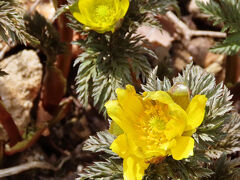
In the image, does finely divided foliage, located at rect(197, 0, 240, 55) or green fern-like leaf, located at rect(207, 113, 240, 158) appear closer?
green fern-like leaf, located at rect(207, 113, 240, 158)

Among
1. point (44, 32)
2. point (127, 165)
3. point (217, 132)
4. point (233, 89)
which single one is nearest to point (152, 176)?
point (127, 165)

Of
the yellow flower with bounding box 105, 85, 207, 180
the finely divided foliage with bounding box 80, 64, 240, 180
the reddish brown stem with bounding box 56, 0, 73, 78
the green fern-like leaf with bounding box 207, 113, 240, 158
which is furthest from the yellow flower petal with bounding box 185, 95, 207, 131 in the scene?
the reddish brown stem with bounding box 56, 0, 73, 78

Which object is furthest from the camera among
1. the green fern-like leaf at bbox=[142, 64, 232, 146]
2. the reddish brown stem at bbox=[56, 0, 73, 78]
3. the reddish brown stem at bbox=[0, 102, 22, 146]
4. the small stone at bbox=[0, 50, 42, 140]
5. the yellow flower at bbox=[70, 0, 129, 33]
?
the small stone at bbox=[0, 50, 42, 140]

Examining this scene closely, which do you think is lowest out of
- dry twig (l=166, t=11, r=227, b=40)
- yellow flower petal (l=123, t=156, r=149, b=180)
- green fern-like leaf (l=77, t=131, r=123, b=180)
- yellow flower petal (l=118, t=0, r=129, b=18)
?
green fern-like leaf (l=77, t=131, r=123, b=180)

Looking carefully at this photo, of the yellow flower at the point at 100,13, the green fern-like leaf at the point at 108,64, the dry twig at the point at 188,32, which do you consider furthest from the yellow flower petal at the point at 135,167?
the dry twig at the point at 188,32

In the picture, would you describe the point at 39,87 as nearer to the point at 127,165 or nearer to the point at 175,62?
the point at 175,62

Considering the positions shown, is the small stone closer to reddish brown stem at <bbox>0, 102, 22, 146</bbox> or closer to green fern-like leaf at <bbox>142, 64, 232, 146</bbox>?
reddish brown stem at <bbox>0, 102, 22, 146</bbox>

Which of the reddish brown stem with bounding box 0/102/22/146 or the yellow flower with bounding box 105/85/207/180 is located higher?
the yellow flower with bounding box 105/85/207/180

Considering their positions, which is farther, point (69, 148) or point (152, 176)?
point (69, 148)
